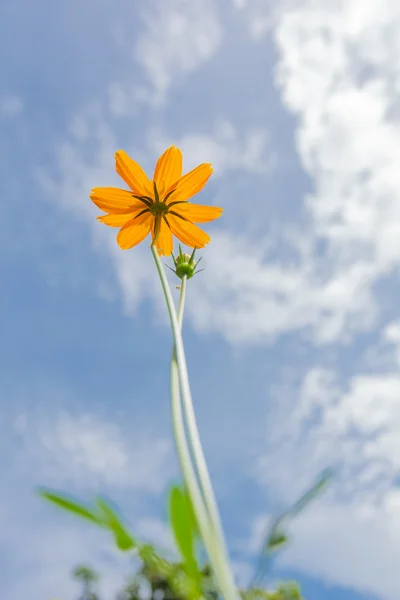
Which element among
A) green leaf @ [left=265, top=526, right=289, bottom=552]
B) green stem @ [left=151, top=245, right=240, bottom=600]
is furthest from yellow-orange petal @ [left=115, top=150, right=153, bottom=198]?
green leaf @ [left=265, top=526, right=289, bottom=552]

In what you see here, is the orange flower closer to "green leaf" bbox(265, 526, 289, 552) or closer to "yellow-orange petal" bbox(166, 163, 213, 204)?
"yellow-orange petal" bbox(166, 163, 213, 204)

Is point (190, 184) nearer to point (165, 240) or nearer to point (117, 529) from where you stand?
point (165, 240)

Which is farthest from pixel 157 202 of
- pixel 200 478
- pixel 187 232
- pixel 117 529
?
pixel 117 529

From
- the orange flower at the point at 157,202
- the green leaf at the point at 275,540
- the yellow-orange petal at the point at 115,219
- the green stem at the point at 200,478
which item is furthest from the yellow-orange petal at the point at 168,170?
the green leaf at the point at 275,540

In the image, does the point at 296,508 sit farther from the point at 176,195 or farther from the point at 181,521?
the point at 176,195

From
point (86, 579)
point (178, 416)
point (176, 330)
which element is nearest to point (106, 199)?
point (176, 330)

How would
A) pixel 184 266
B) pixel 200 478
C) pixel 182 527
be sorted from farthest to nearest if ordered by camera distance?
pixel 184 266, pixel 200 478, pixel 182 527
